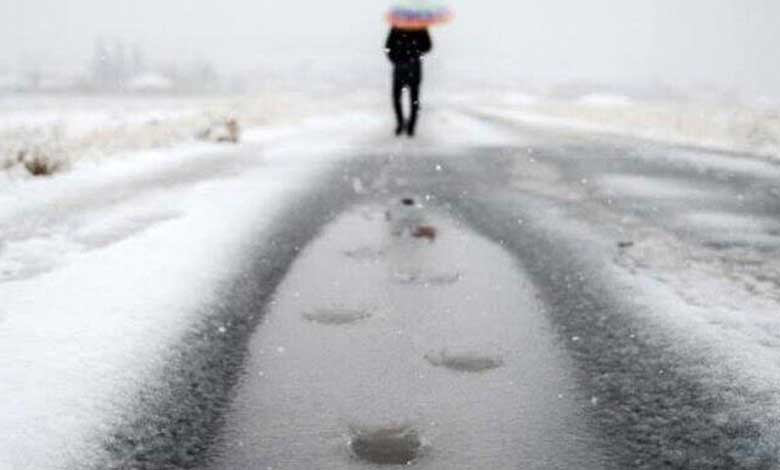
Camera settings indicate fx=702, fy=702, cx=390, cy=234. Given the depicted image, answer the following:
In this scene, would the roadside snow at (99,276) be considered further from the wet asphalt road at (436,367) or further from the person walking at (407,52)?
the person walking at (407,52)

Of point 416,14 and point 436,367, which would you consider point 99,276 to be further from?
point 416,14

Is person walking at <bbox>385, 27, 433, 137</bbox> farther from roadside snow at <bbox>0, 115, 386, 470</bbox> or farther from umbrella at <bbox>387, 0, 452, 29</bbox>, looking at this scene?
roadside snow at <bbox>0, 115, 386, 470</bbox>

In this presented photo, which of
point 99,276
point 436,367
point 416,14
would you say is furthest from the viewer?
point 416,14

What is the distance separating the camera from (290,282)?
4.18 metres

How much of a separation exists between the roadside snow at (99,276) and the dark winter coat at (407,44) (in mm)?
4482

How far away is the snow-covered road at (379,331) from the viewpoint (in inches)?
91.7

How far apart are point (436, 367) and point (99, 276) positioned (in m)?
1.96

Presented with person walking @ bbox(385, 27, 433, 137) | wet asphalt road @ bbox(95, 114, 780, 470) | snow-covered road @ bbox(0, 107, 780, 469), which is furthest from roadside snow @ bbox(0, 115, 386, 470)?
person walking @ bbox(385, 27, 433, 137)

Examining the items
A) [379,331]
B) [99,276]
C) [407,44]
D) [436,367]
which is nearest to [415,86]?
[407,44]

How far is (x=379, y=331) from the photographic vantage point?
338 centimetres

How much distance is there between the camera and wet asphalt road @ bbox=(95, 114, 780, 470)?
7.54 feet

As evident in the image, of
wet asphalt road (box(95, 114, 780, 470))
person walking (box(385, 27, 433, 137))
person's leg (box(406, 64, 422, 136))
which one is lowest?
wet asphalt road (box(95, 114, 780, 470))

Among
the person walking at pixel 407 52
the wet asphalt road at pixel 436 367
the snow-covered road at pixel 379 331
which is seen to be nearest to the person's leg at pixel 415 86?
the person walking at pixel 407 52

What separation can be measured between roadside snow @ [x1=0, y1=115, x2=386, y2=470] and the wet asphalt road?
15cm
